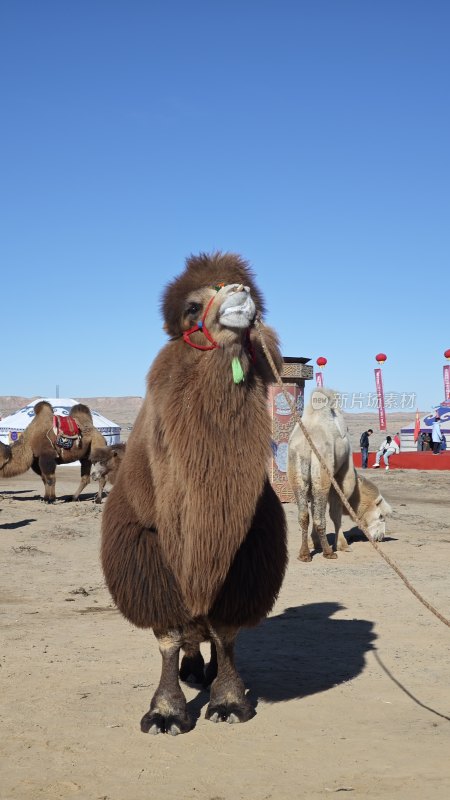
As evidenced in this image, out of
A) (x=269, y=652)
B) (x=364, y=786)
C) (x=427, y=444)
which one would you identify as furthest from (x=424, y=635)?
(x=427, y=444)

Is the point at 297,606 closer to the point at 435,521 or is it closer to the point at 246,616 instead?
the point at 246,616

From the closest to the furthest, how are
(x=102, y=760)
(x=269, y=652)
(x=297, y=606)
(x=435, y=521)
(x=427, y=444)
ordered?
1. (x=102, y=760)
2. (x=269, y=652)
3. (x=297, y=606)
4. (x=435, y=521)
5. (x=427, y=444)

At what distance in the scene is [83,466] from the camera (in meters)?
17.2

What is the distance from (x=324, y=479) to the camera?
9.88 m

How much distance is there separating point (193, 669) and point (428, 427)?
2891 centimetres

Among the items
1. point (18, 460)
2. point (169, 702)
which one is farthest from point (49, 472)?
point (169, 702)

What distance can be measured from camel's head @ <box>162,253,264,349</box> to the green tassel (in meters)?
0.09

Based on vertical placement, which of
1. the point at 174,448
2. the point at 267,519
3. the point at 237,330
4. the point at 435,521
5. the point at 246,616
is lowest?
the point at 435,521

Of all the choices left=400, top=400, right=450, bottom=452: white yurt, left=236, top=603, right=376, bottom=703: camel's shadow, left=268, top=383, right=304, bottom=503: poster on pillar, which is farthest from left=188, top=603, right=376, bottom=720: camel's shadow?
left=400, top=400, right=450, bottom=452: white yurt

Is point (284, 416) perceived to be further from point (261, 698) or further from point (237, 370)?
point (237, 370)

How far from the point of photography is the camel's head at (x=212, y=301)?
3.81 meters

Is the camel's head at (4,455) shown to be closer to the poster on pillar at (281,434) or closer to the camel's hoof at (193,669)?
the poster on pillar at (281,434)

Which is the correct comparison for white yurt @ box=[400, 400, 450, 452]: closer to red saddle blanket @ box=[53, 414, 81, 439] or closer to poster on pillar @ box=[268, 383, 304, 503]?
poster on pillar @ box=[268, 383, 304, 503]

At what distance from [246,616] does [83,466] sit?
1320 cm
